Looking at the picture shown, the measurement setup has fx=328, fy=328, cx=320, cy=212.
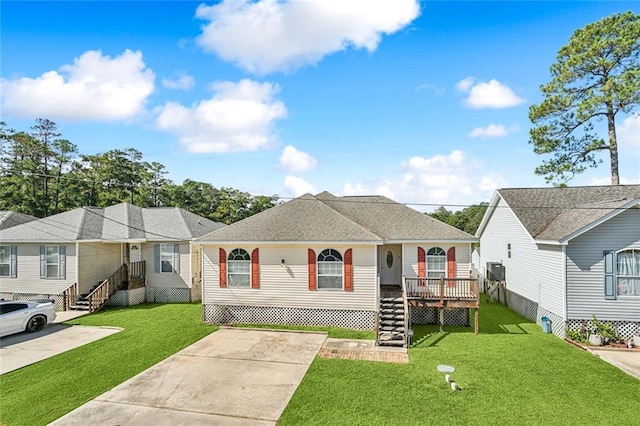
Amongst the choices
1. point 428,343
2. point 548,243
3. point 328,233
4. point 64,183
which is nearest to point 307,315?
point 328,233

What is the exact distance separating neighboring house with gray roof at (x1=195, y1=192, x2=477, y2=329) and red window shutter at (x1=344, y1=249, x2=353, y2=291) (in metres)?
0.04

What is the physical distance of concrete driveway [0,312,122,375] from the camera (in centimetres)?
1069

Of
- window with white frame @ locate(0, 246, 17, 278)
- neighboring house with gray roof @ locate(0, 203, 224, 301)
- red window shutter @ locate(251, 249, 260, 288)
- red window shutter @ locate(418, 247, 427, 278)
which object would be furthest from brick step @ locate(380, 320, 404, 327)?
window with white frame @ locate(0, 246, 17, 278)

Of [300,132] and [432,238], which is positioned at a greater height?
[300,132]

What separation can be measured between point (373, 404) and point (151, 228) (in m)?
17.6

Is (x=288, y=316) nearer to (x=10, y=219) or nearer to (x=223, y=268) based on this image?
(x=223, y=268)

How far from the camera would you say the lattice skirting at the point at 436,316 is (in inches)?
570

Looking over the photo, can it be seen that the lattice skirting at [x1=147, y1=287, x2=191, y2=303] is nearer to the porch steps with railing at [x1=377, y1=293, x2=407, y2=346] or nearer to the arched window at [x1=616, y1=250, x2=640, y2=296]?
the porch steps with railing at [x1=377, y1=293, x2=407, y2=346]

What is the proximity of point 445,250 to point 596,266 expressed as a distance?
5.33m

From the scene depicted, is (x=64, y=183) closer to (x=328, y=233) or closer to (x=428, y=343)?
(x=328, y=233)

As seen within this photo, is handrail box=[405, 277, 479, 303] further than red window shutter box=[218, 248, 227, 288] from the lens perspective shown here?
No

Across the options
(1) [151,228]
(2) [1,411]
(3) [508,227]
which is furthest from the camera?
(1) [151,228]

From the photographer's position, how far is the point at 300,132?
67.6ft

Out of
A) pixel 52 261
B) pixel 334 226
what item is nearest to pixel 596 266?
pixel 334 226
